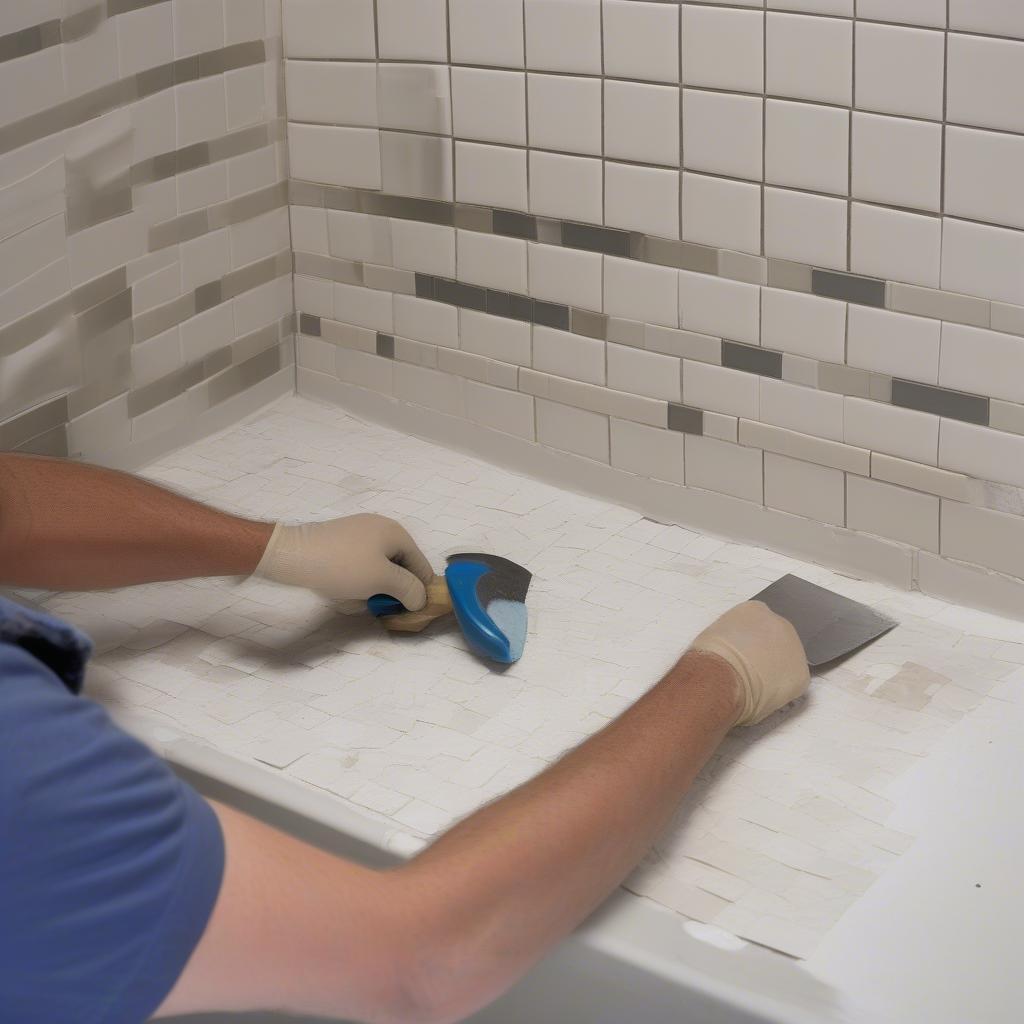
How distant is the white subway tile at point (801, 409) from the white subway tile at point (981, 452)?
0.10m

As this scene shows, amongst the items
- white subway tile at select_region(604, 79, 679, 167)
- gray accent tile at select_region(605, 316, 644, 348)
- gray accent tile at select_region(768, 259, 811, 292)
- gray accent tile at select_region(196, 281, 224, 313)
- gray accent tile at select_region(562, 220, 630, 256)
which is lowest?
gray accent tile at select_region(605, 316, 644, 348)

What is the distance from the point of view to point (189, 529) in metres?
1.28

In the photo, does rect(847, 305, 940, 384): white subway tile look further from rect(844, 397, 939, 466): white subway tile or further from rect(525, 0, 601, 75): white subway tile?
rect(525, 0, 601, 75): white subway tile

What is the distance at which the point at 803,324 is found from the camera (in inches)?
52.2

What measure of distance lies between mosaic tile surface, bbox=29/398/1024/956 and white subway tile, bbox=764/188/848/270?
→ 0.31 metres

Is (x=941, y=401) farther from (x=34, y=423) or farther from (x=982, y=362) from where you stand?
(x=34, y=423)

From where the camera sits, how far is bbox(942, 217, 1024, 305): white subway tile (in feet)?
3.86

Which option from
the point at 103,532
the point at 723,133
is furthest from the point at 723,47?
the point at 103,532

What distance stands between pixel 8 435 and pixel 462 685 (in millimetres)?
536

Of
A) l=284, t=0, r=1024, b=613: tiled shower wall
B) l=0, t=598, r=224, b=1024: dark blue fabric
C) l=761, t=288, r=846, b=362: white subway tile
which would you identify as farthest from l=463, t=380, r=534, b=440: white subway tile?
l=0, t=598, r=224, b=1024: dark blue fabric


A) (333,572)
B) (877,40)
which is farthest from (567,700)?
(877,40)

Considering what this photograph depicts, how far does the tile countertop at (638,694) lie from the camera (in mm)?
984

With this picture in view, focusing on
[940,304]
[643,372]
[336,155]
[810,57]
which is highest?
[810,57]

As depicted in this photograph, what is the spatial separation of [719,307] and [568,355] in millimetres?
201
